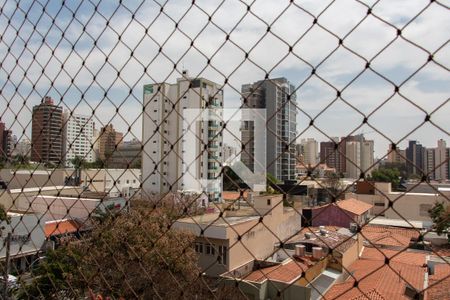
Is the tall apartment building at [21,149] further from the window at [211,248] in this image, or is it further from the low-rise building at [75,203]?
the window at [211,248]

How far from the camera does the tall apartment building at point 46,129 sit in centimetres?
134

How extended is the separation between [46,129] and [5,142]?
1.34ft

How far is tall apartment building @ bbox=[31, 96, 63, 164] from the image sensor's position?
134 centimetres

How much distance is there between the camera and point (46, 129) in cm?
136

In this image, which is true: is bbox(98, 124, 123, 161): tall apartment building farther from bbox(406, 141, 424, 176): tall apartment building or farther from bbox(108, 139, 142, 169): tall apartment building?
bbox(406, 141, 424, 176): tall apartment building

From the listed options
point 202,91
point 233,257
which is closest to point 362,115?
point 202,91

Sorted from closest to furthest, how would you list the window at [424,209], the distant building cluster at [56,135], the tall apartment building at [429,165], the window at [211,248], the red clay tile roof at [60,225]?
the tall apartment building at [429,165], the window at [211,248], the distant building cluster at [56,135], the red clay tile roof at [60,225], the window at [424,209]

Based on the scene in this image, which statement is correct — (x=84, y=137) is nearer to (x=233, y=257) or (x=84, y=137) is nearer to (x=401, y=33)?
(x=401, y=33)

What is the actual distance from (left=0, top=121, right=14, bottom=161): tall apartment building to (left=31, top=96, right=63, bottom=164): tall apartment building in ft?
0.62

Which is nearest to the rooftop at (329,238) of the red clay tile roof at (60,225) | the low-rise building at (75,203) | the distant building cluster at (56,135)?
the low-rise building at (75,203)

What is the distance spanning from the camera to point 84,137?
1324mm

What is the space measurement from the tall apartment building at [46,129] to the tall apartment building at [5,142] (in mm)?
189

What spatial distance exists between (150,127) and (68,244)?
3.78 metres

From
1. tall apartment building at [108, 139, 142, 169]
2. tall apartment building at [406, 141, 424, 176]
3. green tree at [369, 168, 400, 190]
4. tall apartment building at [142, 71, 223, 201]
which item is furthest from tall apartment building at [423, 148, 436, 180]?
tall apartment building at [108, 139, 142, 169]
